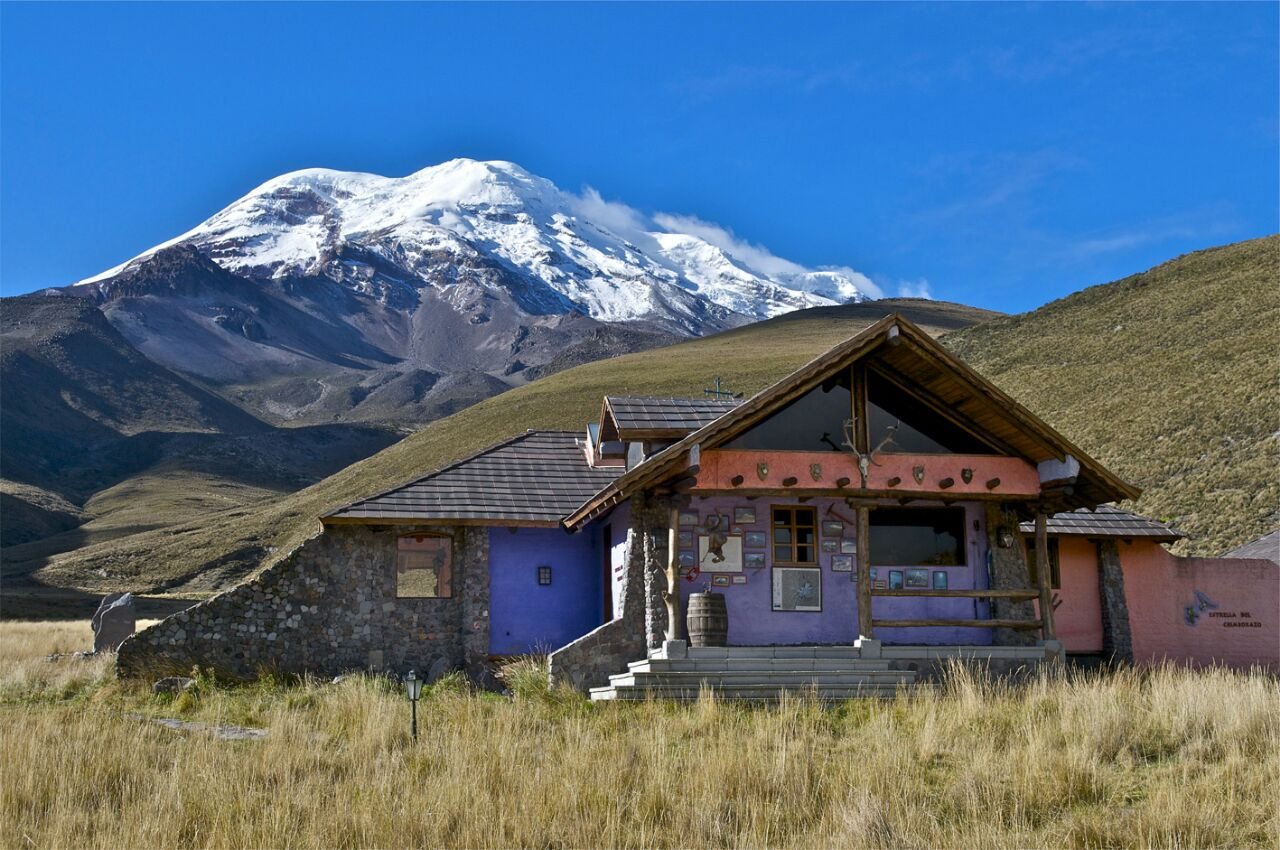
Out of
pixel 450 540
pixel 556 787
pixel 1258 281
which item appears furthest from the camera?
pixel 1258 281

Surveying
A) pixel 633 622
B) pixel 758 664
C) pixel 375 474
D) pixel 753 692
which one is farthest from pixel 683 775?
pixel 375 474

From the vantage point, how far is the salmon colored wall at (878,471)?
1844cm

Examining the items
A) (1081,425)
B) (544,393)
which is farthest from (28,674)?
(544,393)

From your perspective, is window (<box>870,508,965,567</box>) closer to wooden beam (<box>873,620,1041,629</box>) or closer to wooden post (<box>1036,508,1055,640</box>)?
wooden beam (<box>873,620,1041,629</box>)

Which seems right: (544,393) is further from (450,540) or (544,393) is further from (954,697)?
(954,697)

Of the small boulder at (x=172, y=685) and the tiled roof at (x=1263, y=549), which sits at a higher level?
the tiled roof at (x=1263, y=549)

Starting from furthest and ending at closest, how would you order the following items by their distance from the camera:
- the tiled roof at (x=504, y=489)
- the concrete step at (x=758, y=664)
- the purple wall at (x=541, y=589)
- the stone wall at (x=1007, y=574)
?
1. the purple wall at (x=541, y=589)
2. the tiled roof at (x=504, y=489)
3. the stone wall at (x=1007, y=574)
4. the concrete step at (x=758, y=664)

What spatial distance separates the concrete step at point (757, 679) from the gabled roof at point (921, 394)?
2.67 m

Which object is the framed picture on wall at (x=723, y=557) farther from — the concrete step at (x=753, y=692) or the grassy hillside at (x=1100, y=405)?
the grassy hillside at (x=1100, y=405)

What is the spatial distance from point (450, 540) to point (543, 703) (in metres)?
7.06

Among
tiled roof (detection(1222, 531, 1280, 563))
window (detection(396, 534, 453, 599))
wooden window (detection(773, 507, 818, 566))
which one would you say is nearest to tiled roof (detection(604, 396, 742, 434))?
wooden window (detection(773, 507, 818, 566))

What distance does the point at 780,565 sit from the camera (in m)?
19.2

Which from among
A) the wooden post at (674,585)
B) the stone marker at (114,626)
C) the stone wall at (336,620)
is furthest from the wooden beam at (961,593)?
the stone marker at (114,626)

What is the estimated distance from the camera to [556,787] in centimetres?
1009
